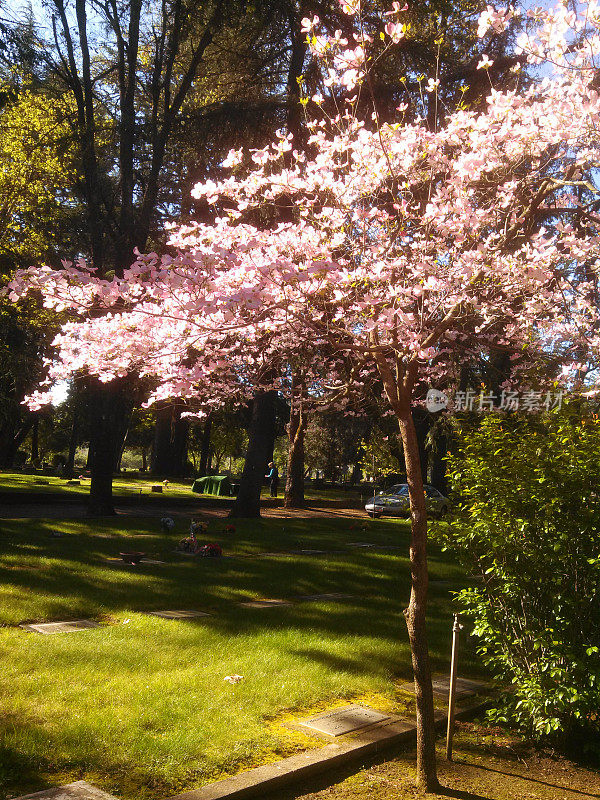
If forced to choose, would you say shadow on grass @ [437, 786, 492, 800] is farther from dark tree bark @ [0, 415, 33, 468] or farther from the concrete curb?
dark tree bark @ [0, 415, 33, 468]

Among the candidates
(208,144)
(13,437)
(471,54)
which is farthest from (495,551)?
(13,437)

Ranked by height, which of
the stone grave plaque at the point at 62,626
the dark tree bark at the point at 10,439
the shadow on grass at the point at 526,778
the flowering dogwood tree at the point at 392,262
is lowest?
the shadow on grass at the point at 526,778

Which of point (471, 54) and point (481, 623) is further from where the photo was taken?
point (471, 54)

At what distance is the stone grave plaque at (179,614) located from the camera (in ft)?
24.4

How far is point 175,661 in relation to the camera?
19.1 feet

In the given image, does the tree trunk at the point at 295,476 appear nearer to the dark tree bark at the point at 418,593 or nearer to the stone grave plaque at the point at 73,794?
the dark tree bark at the point at 418,593

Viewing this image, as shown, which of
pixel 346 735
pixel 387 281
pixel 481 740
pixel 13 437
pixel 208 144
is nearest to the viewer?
pixel 346 735

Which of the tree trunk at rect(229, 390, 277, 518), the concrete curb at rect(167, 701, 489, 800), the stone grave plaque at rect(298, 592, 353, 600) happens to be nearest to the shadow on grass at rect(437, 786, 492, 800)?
the concrete curb at rect(167, 701, 489, 800)

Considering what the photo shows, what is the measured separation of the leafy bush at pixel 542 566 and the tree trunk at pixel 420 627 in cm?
98

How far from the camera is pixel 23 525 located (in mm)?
13945

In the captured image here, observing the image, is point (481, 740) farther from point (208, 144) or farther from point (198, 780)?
point (208, 144)

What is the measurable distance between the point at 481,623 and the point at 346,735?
1.49 meters

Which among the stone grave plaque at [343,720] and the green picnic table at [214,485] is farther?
the green picnic table at [214,485]

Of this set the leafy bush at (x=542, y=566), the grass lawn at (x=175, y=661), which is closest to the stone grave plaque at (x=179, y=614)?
the grass lawn at (x=175, y=661)
